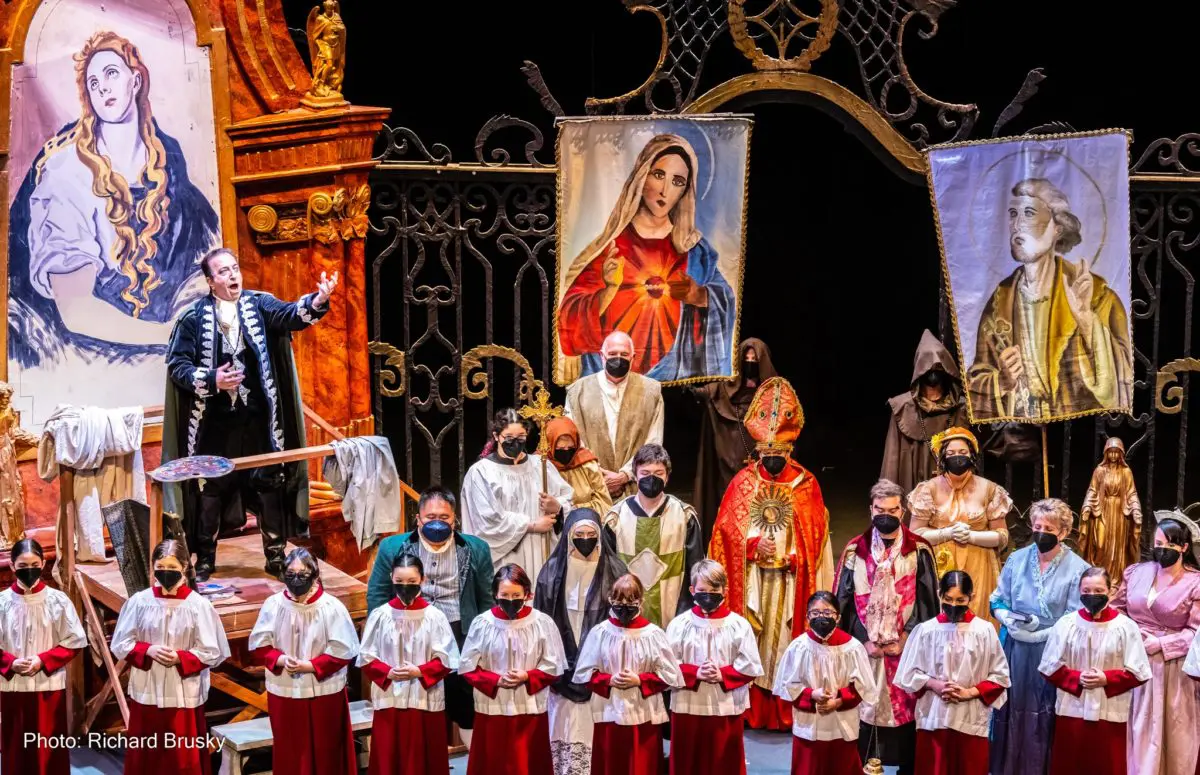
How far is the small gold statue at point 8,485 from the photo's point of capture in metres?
11.5

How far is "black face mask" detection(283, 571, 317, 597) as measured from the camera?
33.8ft

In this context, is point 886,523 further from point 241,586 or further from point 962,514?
point 241,586

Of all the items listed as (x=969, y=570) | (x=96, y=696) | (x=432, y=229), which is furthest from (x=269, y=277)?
(x=969, y=570)

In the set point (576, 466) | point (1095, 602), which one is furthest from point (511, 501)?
point (1095, 602)

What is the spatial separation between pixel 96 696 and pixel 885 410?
8171 millimetres

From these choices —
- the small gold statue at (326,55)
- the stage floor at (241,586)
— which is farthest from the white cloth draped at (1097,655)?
the small gold statue at (326,55)

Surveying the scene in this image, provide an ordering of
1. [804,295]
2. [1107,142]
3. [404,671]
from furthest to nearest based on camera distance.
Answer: [804,295] → [1107,142] → [404,671]

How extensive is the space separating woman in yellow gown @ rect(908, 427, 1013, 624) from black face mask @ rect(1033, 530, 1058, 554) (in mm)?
595

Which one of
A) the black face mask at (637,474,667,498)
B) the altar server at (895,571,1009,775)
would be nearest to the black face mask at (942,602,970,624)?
the altar server at (895,571,1009,775)

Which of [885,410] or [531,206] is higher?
[531,206]

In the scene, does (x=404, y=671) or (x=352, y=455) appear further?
(x=352, y=455)

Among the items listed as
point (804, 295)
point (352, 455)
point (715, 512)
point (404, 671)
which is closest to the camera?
point (404, 671)

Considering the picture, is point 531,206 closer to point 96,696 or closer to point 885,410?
point 96,696

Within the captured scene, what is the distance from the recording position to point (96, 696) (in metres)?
11.5
